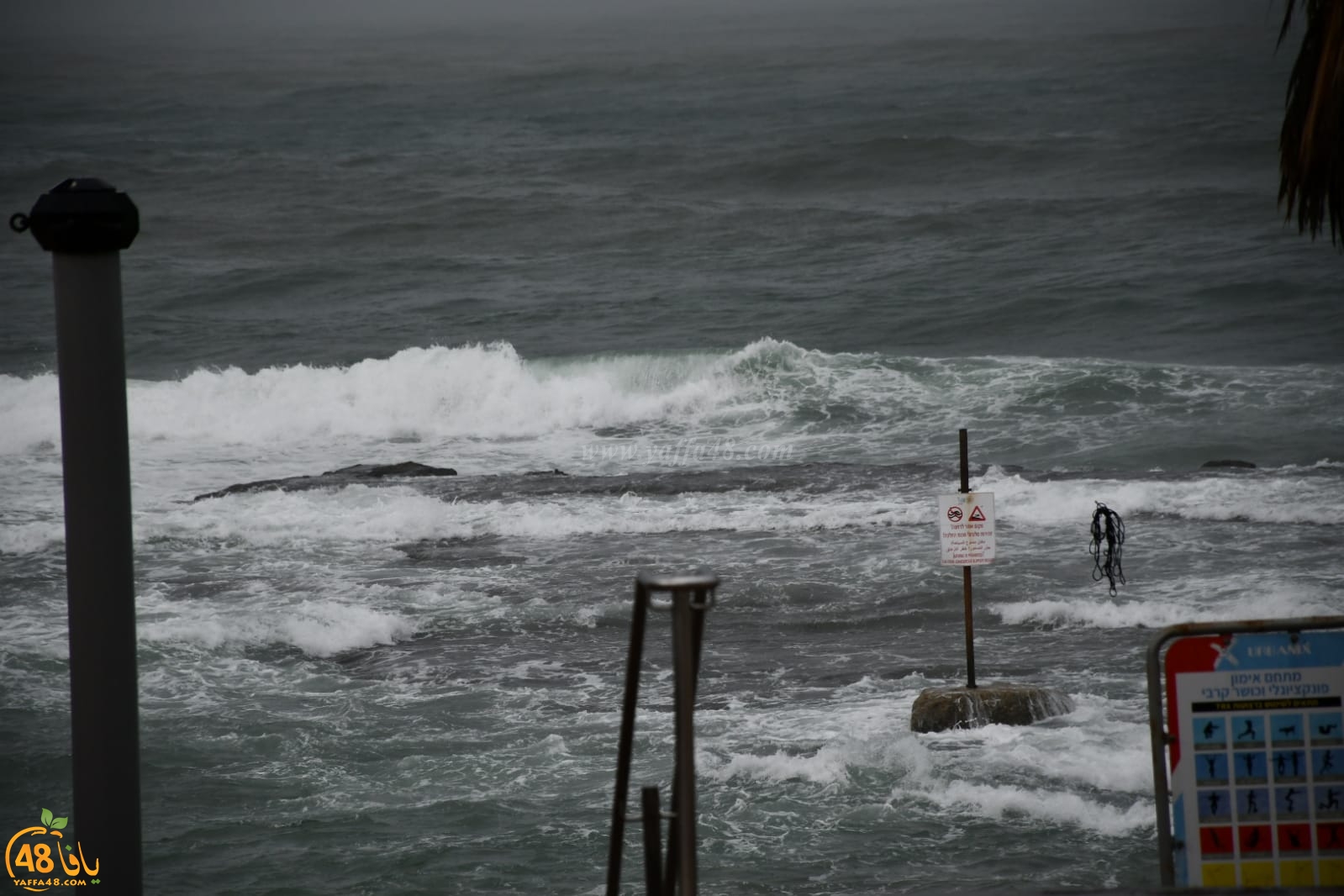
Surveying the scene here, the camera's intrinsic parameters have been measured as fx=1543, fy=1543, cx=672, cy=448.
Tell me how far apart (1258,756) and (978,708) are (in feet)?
17.3

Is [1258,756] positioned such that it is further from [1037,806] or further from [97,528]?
[1037,806]

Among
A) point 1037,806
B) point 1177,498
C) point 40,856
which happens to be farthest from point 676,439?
point 40,856

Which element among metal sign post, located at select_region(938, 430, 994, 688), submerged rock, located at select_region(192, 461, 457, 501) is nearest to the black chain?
metal sign post, located at select_region(938, 430, 994, 688)

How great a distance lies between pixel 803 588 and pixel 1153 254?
2572cm

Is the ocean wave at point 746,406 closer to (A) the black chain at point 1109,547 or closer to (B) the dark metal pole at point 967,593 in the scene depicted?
(A) the black chain at point 1109,547

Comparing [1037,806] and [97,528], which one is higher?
[97,528]

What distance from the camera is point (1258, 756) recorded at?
396 centimetres

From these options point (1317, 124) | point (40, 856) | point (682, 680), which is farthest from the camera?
point (40, 856)

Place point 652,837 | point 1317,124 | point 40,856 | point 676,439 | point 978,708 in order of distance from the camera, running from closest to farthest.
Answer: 1. point 652,837
2. point 1317,124
3. point 40,856
4. point 978,708
5. point 676,439

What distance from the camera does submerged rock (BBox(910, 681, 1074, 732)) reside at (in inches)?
359

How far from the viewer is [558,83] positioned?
66875mm

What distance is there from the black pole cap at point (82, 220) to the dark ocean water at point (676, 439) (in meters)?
3.81

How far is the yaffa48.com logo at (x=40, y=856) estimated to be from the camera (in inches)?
276

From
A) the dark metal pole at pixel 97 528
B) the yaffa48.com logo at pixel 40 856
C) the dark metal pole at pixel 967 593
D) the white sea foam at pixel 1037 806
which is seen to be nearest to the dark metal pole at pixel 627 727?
the dark metal pole at pixel 97 528
